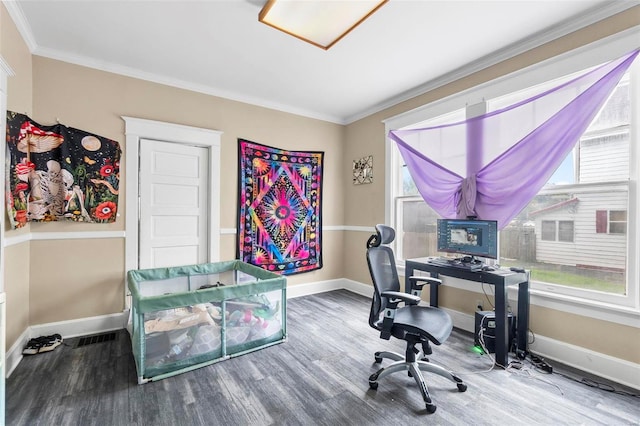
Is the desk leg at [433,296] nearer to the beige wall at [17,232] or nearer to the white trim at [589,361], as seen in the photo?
the white trim at [589,361]

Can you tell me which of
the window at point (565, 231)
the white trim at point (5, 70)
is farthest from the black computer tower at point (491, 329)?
the white trim at point (5, 70)

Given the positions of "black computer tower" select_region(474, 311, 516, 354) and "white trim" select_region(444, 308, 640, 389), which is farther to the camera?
"black computer tower" select_region(474, 311, 516, 354)

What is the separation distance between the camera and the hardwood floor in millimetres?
1696

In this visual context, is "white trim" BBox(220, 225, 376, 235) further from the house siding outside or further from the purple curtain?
the house siding outside

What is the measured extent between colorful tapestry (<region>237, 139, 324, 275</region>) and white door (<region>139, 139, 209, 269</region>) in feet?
1.49

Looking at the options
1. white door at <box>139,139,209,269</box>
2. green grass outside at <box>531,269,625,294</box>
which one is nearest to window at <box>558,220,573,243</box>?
green grass outside at <box>531,269,625,294</box>

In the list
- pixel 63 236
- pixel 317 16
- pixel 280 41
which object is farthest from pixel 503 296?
pixel 63 236

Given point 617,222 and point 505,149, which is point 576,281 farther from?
point 505,149

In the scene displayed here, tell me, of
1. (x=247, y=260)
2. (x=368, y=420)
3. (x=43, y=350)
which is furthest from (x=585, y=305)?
(x=43, y=350)

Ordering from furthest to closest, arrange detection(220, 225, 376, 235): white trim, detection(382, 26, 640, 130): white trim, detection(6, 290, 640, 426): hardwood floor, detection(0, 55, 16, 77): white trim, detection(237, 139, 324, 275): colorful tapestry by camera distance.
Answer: detection(237, 139, 324, 275): colorful tapestry → detection(220, 225, 376, 235): white trim → detection(382, 26, 640, 130): white trim → detection(0, 55, 16, 77): white trim → detection(6, 290, 640, 426): hardwood floor

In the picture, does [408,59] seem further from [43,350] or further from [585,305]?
[43,350]

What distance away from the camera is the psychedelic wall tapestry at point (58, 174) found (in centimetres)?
229

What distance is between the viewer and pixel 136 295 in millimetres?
2180

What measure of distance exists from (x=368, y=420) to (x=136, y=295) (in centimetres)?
186
